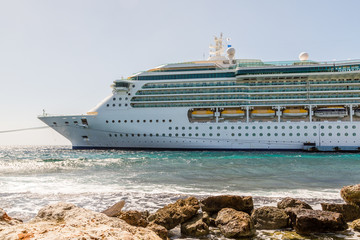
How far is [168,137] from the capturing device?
33094 mm

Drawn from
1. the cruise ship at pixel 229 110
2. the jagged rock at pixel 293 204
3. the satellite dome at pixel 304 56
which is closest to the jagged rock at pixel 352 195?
the jagged rock at pixel 293 204

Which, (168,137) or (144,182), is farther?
(168,137)

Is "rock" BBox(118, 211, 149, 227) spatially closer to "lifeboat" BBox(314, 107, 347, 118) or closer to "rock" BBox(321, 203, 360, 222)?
"rock" BBox(321, 203, 360, 222)

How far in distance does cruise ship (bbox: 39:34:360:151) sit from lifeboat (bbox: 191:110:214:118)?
0.39 ft

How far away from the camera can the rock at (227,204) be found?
754 cm

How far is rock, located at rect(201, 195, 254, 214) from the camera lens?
7539 millimetres

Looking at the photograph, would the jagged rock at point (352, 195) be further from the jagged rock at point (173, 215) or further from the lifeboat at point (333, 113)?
the lifeboat at point (333, 113)

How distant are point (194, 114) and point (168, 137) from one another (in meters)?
4.45

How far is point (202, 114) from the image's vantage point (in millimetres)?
34656

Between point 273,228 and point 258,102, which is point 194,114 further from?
point 273,228

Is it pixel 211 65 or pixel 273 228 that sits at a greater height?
pixel 211 65

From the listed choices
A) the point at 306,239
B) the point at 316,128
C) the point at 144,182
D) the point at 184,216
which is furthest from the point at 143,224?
the point at 316,128

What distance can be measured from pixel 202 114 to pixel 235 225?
2880cm

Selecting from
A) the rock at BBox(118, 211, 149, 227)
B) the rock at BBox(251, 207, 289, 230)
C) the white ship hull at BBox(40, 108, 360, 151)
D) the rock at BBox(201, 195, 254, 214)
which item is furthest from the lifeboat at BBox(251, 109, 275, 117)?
the rock at BBox(118, 211, 149, 227)
